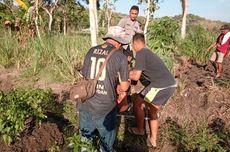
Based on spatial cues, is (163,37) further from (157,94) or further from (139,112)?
(157,94)

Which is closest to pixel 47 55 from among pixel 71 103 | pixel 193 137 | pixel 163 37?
pixel 71 103

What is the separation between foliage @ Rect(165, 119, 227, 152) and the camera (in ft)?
16.7

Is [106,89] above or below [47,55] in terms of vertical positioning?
above

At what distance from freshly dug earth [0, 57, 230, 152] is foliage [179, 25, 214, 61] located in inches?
51.9

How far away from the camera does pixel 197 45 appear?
430 inches

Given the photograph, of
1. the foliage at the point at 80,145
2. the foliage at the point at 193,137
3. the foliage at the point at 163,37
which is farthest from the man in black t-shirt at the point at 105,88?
the foliage at the point at 163,37

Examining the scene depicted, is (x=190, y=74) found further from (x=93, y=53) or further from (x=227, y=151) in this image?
(x=93, y=53)

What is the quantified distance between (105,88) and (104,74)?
0.16 meters

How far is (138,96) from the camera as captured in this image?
532 cm

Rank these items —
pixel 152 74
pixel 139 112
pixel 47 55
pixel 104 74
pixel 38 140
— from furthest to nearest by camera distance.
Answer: pixel 47 55 < pixel 139 112 < pixel 152 74 < pixel 38 140 < pixel 104 74

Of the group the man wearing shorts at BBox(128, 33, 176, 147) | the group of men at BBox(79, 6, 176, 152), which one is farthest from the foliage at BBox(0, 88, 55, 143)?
the man wearing shorts at BBox(128, 33, 176, 147)

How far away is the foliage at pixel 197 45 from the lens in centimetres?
1055

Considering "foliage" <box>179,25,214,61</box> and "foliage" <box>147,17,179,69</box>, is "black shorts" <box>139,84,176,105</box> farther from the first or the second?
"foliage" <box>179,25,214,61</box>

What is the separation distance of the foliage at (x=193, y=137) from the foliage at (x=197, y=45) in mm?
4892
